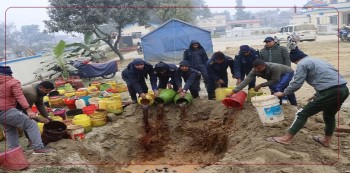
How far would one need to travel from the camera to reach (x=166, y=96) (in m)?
6.96

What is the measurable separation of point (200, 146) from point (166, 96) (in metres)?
1.23

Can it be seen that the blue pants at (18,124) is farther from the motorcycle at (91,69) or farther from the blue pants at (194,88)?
the motorcycle at (91,69)

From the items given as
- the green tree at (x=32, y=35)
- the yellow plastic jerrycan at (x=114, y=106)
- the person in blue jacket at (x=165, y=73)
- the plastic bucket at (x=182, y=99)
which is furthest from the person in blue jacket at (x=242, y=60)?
the green tree at (x=32, y=35)

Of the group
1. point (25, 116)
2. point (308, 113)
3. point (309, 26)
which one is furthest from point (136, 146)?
point (309, 26)

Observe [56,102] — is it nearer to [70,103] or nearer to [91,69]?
[70,103]

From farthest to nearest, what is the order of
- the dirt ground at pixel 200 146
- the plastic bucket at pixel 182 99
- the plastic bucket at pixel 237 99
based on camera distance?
the plastic bucket at pixel 182 99, the plastic bucket at pixel 237 99, the dirt ground at pixel 200 146

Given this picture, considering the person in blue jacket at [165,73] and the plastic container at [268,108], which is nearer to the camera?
the plastic container at [268,108]

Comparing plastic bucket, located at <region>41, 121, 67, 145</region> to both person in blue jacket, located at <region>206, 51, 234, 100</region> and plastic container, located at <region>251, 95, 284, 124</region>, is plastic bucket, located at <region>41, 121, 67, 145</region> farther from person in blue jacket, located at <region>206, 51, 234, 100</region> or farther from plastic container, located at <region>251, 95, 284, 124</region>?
person in blue jacket, located at <region>206, 51, 234, 100</region>

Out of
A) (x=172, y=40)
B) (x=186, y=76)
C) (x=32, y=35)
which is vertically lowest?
(x=186, y=76)

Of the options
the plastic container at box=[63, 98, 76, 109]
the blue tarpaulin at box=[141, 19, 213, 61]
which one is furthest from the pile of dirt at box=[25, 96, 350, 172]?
the blue tarpaulin at box=[141, 19, 213, 61]

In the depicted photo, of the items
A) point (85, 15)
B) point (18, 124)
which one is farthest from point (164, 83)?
point (85, 15)

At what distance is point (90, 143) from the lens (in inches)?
233

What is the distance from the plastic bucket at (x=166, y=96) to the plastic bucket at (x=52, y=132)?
1.98 metres

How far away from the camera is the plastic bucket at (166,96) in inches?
273
